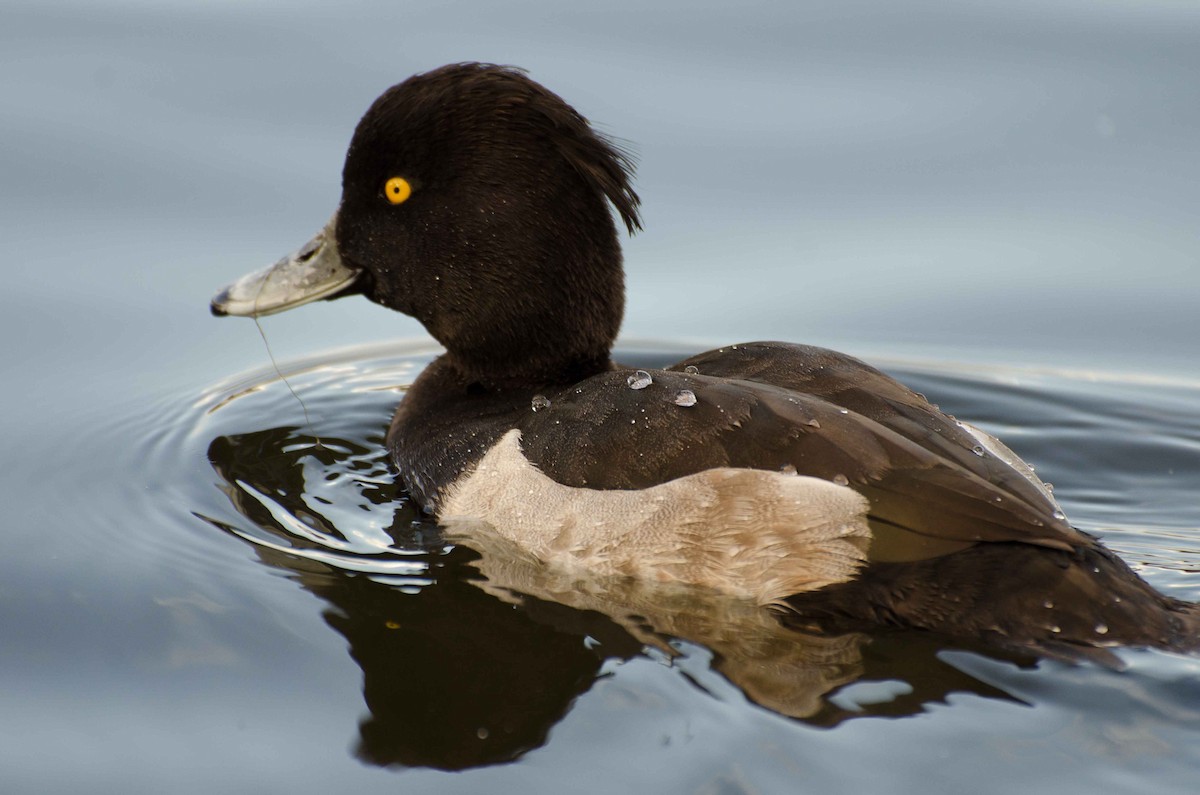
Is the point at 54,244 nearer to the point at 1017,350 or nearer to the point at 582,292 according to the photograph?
the point at 582,292

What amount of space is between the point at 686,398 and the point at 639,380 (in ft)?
0.60

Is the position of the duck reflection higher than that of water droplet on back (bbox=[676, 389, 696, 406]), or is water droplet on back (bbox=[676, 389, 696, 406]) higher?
water droplet on back (bbox=[676, 389, 696, 406])

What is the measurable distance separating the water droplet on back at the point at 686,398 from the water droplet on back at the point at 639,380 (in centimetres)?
12

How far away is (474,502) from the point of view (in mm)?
4461

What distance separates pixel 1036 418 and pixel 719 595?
2209 millimetres

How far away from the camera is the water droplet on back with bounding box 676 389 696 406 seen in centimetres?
403

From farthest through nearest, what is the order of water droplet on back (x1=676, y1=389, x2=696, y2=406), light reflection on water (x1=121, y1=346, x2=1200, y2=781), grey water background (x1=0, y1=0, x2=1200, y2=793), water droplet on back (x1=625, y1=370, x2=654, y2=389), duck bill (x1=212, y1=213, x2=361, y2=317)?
duck bill (x1=212, y1=213, x2=361, y2=317)
grey water background (x1=0, y1=0, x2=1200, y2=793)
water droplet on back (x1=625, y1=370, x2=654, y2=389)
water droplet on back (x1=676, y1=389, x2=696, y2=406)
light reflection on water (x1=121, y1=346, x2=1200, y2=781)

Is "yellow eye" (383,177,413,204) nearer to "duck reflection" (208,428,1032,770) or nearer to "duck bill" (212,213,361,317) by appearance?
"duck bill" (212,213,361,317)

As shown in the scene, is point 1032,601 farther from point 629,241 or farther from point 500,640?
point 629,241

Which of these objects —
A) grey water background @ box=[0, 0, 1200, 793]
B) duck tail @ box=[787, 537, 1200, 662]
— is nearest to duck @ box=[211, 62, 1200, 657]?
duck tail @ box=[787, 537, 1200, 662]

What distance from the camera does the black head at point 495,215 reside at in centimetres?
459

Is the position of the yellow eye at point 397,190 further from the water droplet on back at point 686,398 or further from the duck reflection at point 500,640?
the water droplet on back at point 686,398

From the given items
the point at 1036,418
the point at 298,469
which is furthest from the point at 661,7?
the point at 298,469

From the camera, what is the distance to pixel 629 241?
22.8 ft
